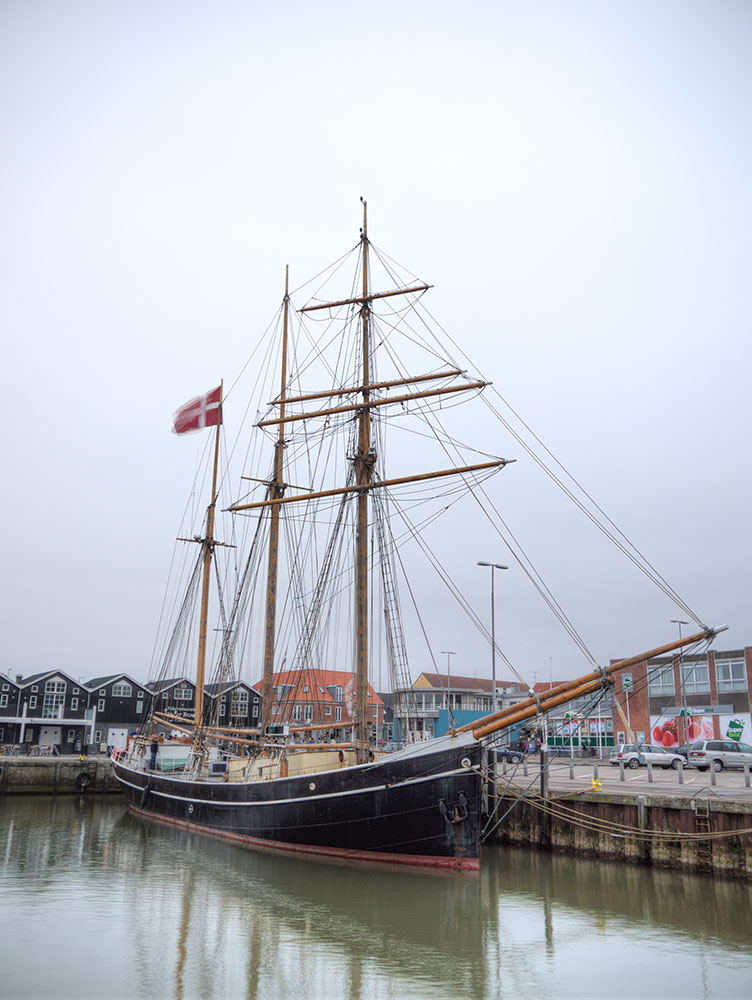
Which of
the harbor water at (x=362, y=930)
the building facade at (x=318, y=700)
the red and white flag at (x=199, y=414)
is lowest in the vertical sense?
the harbor water at (x=362, y=930)

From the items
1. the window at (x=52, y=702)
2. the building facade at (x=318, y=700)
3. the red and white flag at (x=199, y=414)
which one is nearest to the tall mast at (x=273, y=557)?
the building facade at (x=318, y=700)

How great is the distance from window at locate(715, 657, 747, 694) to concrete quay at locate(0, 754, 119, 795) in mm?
42973

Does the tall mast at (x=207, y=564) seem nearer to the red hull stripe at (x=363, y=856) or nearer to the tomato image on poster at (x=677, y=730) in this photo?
the red hull stripe at (x=363, y=856)

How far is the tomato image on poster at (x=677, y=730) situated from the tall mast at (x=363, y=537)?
37.6m

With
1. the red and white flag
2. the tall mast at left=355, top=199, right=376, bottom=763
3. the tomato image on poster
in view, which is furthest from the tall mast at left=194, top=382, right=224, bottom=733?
the tomato image on poster

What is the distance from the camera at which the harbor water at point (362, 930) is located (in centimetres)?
1384

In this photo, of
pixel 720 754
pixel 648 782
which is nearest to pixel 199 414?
pixel 648 782

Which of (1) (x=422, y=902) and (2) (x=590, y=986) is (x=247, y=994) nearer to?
(2) (x=590, y=986)

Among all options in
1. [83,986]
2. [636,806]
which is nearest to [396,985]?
[83,986]

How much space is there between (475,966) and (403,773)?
25.5ft

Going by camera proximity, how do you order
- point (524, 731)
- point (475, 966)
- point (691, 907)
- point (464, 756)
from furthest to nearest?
point (524, 731), point (464, 756), point (691, 907), point (475, 966)

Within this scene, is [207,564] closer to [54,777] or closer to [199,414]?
[199,414]

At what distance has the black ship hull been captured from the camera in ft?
73.6

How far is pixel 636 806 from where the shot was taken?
2438cm
